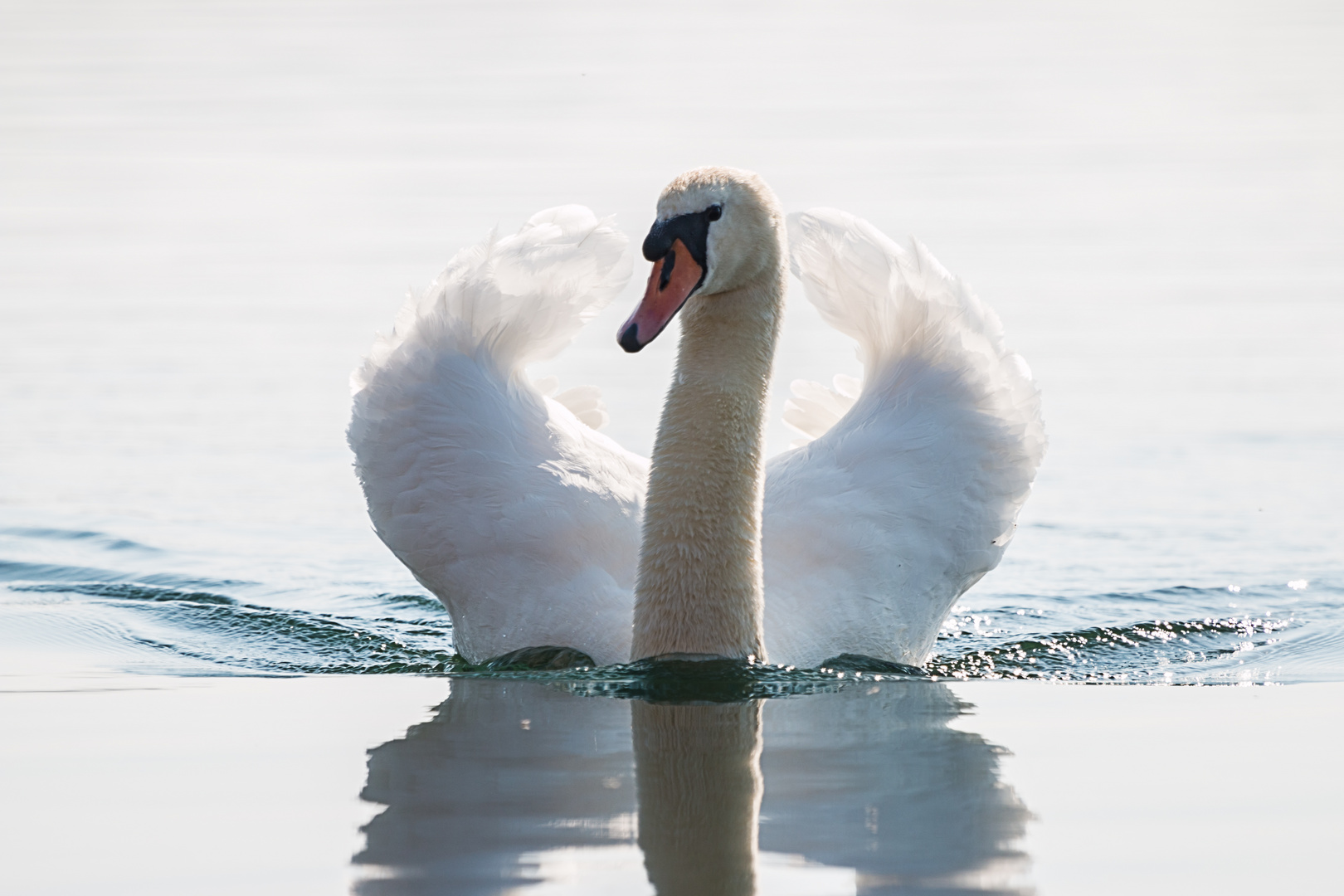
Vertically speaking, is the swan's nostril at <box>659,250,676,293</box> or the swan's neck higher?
the swan's nostril at <box>659,250,676,293</box>

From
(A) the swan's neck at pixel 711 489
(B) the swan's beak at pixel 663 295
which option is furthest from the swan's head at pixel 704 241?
(A) the swan's neck at pixel 711 489

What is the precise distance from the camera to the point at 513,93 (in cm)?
2783

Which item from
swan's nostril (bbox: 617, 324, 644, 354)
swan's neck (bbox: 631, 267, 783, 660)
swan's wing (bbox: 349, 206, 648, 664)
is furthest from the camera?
swan's wing (bbox: 349, 206, 648, 664)

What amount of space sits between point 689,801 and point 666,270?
1.96 meters

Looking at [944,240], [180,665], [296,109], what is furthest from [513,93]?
[180,665]

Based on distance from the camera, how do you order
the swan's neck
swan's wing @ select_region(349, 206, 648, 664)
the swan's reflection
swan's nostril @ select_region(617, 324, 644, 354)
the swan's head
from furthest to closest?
swan's wing @ select_region(349, 206, 648, 664) < the swan's neck < the swan's head < swan's nostril @ select_region(617, 324, 644, 354) < the swan's reflection

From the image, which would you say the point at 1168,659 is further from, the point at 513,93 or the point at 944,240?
the point at 513,93

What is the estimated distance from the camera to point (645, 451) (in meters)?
11.5

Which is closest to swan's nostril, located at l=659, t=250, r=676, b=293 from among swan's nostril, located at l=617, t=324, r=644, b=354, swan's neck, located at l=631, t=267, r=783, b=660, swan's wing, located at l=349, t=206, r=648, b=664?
swan's nostril, located at l=617, t=324, r=644, b=354

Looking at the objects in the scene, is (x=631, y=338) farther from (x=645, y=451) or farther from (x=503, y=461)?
(x=645, y=451)

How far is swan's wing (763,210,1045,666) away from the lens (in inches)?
277

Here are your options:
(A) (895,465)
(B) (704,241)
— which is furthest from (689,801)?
(A) (895,465)

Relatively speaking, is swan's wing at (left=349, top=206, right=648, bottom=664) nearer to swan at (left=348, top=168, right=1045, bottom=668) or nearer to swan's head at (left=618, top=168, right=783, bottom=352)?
swan at (left=348, top=168, right=1045, bottom=668)

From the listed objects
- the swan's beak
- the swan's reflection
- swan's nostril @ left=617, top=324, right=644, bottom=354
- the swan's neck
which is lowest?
the swan's reflection
